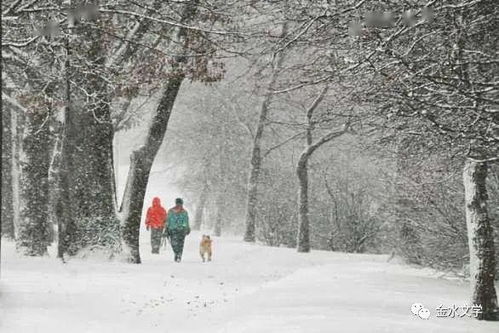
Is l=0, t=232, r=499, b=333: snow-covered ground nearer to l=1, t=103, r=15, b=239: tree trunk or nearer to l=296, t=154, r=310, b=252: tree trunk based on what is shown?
l=296, t=154, r=310, b=252: tree trunk

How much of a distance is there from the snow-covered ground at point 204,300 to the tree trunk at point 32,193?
119cm

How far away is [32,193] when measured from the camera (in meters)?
14.3

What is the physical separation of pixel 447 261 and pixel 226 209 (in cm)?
2756

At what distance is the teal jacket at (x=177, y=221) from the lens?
17422mm

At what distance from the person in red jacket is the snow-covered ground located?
7.04m

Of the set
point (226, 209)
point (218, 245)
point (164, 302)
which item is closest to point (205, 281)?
point (164, 302)

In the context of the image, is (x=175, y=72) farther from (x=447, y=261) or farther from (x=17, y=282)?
(x=447, y=261)

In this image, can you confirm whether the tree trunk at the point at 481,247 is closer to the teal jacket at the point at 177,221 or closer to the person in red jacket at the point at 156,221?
the teal jacket at the point at 177,221

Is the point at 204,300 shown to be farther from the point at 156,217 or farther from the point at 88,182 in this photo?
the point at 156,217

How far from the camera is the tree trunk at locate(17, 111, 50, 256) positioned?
14195 millimetres

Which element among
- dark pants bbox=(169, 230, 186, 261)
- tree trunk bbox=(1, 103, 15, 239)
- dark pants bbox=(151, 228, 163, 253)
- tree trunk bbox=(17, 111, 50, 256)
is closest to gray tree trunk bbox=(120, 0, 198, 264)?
tree trunk bbox=(17, 111, 50, 256)

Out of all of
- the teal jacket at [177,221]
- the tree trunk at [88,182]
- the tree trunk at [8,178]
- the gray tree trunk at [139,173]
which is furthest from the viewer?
the tree trunk at [8,178]

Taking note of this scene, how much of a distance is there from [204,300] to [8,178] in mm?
21207

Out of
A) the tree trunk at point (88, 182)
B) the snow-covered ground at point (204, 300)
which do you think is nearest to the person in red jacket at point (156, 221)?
the tree trunk at point (88, 182)
